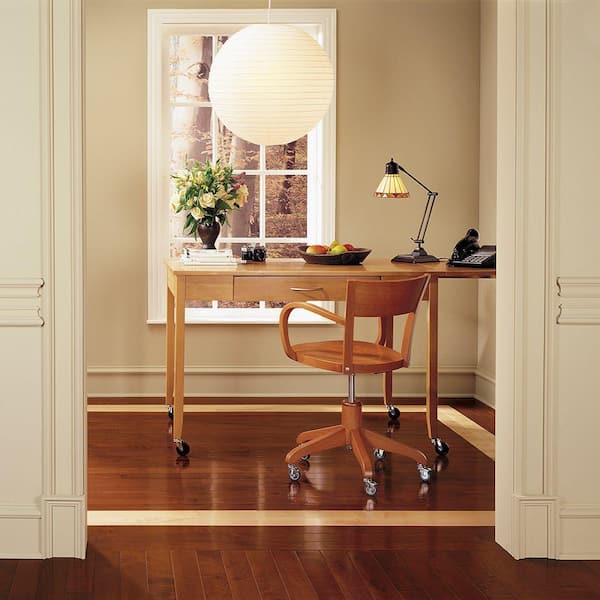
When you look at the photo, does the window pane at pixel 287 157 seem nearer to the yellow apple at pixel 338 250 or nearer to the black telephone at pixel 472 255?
the yellow apple at pixel 338 250

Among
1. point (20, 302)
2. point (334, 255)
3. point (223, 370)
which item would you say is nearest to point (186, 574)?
point (20, 302)

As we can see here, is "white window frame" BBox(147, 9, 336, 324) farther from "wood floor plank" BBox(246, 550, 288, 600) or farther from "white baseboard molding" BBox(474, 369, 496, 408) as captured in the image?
"wood floor plank" BBox(246, 550, 288, 600)

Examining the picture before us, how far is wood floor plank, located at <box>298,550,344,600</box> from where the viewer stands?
2743 mm

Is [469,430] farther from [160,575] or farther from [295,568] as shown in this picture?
[160,575]

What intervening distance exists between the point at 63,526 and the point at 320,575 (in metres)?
0.84

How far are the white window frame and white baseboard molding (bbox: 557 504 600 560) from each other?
3000mm

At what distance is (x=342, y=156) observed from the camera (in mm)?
5730

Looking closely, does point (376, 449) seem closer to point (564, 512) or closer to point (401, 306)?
point (401, 306)

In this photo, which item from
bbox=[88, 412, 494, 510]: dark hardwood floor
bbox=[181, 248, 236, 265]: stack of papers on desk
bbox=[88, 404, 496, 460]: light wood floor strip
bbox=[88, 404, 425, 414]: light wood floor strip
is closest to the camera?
bbox=[88, 412, 494, 510]: dark hardwood floor

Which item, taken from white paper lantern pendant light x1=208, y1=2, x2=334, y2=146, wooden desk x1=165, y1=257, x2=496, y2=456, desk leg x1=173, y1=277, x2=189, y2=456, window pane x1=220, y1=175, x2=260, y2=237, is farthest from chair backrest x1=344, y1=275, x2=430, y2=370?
window pane x1=220, y1=175, x2=260, y2=237

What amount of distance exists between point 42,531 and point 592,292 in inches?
76.5

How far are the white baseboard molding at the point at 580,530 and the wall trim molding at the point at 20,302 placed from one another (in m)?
1.82

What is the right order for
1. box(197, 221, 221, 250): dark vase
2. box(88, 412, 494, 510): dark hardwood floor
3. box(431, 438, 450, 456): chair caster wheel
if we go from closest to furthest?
box(88, 412, 494, 510): dark hardwood floor, box(431, 438, 450, 456): chair caster wheel, box(197, 221, 221, 250): dark vase

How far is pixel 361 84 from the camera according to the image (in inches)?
225
